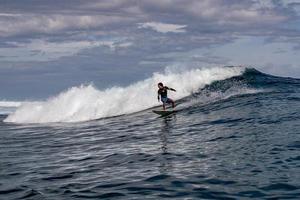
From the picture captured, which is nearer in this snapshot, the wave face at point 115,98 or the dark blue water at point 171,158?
the dark blue water at point 171,158

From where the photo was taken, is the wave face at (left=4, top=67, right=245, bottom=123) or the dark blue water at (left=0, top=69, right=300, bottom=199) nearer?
the dark blue water at (left=0, top=69, right=300, bottom=199)

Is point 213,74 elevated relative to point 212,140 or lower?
elevated

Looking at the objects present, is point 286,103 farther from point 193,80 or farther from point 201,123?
point 193,80

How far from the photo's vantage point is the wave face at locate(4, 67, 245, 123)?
121 feet

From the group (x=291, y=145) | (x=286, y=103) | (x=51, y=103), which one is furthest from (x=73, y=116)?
(x=291, y=145)

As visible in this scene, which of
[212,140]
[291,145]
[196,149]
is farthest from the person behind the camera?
A: [212,140]

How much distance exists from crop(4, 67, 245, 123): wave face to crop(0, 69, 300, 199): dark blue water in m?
9.61

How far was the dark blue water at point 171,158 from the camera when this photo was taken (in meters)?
11.6

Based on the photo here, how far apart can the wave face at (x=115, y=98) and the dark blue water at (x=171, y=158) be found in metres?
9.61

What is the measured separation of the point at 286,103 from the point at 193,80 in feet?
42.9

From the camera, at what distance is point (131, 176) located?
522 inches

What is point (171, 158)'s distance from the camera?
15.0m

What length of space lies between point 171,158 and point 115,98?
80.2 ft

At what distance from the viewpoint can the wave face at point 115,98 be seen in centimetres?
3675
